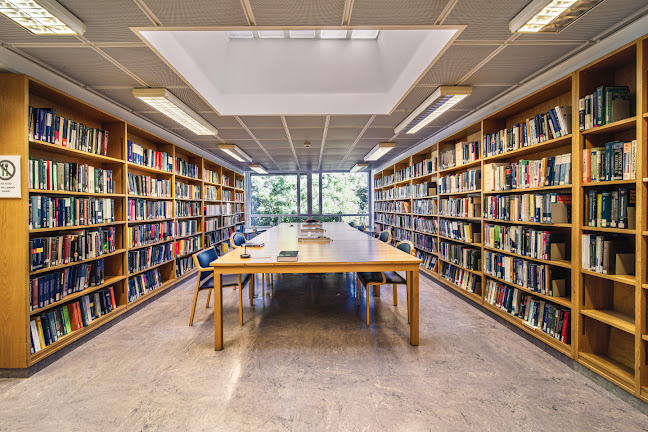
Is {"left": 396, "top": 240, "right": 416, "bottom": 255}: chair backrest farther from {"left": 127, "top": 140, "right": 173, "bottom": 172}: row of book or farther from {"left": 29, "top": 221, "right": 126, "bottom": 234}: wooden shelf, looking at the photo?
{"left": 127, "top": 140, "right": 173, "bottom": 172}: row of book

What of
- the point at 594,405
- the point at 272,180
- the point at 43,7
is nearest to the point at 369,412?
the point at 594,405

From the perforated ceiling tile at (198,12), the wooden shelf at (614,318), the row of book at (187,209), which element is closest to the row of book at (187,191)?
the row of book at (187,209)

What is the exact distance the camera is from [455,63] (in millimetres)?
2568

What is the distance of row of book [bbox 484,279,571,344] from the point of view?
7.76 feet

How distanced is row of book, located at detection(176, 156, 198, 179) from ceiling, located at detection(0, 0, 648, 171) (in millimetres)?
1149

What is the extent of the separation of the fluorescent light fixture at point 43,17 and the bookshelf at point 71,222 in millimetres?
506

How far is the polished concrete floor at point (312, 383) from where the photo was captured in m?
1.70

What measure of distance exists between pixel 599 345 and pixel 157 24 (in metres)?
4.27

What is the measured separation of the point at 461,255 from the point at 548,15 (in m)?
2.93

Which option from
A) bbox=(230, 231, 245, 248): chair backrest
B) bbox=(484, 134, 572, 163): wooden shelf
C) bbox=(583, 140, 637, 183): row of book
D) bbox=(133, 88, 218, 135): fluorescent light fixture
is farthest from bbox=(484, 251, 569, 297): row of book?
bbox=(133, 88, 218, 135): fluorescent light fixture

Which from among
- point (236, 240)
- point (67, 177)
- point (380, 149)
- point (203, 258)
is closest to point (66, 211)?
point (67, 177)

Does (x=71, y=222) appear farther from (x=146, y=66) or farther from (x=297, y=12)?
(x=297, y=12)

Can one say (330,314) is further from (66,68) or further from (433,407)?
(66,68)

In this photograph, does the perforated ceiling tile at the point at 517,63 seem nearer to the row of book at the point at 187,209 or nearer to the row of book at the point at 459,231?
the row of book at the point at 459,231
